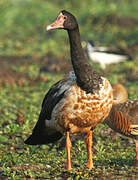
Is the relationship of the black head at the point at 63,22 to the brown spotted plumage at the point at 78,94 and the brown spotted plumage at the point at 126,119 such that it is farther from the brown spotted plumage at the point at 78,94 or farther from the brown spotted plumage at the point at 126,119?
the brown spotted plumage at the point at 126,119

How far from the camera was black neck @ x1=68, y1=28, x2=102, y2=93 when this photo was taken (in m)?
5.28

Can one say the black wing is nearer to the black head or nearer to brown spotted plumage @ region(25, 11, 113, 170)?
brown spotted plumage @ region(25, 11, 113, 170)

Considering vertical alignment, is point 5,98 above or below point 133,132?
above

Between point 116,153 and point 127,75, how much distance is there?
538cm

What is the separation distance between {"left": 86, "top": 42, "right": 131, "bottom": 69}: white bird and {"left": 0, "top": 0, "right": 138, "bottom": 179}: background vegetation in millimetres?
229

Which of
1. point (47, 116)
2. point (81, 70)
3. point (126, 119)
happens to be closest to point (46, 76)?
point (126, 119)

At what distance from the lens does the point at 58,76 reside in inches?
451

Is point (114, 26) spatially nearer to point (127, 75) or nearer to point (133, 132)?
point (127, 75)

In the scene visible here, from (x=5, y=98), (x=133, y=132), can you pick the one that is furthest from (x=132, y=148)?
(x=5, y=98)

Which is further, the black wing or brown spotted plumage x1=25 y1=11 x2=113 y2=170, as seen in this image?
the black wing

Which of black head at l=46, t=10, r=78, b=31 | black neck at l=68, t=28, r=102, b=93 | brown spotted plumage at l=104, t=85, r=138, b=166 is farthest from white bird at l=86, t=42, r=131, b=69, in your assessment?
black head at l=46, t=10, r=78, b=31

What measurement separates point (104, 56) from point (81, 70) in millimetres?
7009

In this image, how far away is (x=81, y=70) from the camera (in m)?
5.32

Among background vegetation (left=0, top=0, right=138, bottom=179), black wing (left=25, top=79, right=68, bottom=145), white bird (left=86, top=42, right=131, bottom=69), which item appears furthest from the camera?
white bird (left=86, top=42, right=131, bottom=69)
